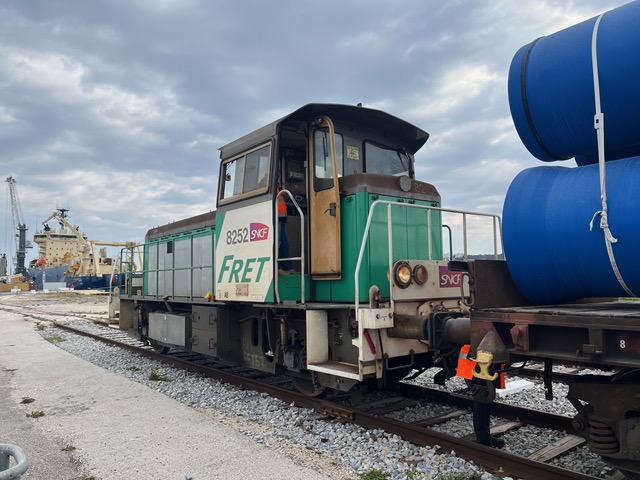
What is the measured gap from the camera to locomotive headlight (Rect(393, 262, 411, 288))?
215 inches

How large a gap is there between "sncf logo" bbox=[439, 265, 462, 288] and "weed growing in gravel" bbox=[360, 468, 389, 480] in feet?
8.13

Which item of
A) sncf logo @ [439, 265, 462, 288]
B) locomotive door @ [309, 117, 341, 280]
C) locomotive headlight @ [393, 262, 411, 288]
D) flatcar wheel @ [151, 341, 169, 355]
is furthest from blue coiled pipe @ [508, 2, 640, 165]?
flatcar wheel @ [151, 341, 169, 355]

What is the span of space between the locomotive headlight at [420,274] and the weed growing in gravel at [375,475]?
7.13ft

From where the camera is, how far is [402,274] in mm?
5527

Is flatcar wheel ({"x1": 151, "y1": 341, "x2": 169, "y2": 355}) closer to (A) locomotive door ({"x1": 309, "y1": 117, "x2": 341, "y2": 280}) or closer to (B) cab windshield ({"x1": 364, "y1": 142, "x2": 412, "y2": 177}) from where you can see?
(A) locomotive door ({"x1": 309, "y1": 117, "x2": 341, "y2": 280})

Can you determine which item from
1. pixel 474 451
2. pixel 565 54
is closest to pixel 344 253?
pixel 474 451

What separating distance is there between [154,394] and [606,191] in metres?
6.56

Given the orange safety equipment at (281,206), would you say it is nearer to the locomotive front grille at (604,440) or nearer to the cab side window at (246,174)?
the cab side window at (246,174)

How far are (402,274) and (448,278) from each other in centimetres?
91

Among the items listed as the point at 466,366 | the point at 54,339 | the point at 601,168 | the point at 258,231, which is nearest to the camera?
the point at 601,168

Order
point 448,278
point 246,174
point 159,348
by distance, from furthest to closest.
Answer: point 159,348
point 246,174
point 448,278

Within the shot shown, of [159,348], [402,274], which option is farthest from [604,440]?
[159,348]

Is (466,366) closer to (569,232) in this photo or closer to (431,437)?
(431,437)

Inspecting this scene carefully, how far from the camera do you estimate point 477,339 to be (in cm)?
357
